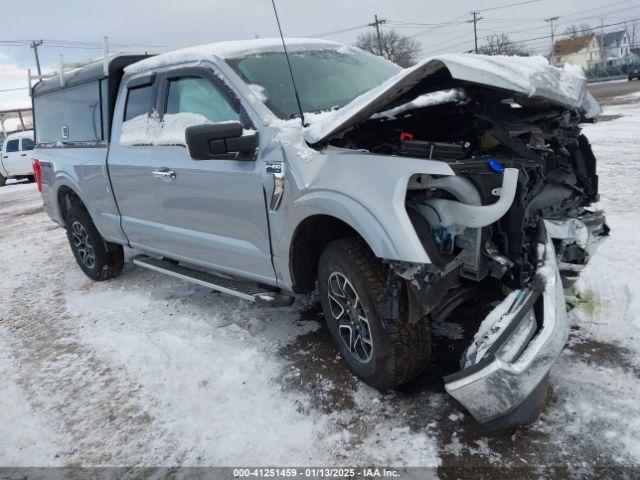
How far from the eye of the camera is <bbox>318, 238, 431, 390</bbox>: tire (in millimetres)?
2559

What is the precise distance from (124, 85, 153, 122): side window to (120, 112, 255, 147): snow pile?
0.04 meters

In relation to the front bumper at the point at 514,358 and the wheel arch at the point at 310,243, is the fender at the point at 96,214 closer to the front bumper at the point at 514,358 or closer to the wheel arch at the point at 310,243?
the wheel arch at the point at 310,243

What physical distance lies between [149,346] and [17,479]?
4.12 feet

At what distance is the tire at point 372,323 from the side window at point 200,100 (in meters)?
1.17

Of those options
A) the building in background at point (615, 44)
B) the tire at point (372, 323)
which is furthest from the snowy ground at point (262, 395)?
the building in background at point (615, 44)

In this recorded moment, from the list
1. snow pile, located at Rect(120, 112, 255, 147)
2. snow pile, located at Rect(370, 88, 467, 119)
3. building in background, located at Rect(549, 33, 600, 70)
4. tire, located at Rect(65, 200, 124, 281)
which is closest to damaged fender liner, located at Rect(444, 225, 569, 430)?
snow pile, located at Rect(370, 88, 467, 119)

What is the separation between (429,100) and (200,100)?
1.55 meters

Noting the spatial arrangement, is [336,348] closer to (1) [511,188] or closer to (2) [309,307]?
(2) [309,307]

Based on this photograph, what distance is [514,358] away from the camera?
6.79 feet

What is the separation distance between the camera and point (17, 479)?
2.50 meters

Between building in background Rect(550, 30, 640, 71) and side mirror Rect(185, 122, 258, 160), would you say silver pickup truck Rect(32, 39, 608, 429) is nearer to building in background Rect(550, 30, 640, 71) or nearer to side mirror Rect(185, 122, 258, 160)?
side mirror Rect(185, 122, 258, 160)

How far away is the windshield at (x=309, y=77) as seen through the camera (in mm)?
3230

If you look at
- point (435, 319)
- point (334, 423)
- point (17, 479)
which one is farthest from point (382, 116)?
point (17, 479)

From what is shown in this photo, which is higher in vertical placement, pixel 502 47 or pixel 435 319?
pixel 502 47
